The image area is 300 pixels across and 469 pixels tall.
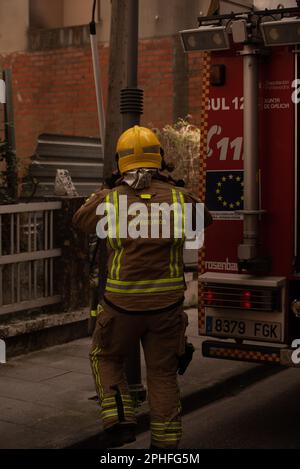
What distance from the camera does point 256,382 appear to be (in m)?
7.92

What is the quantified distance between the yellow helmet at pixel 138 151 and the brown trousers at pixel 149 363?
0.89m

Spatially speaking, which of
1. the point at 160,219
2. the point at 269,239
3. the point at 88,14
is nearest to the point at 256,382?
the point at 269,239

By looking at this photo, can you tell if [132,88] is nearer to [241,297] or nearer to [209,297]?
[209,297]

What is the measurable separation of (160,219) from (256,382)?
3163mm

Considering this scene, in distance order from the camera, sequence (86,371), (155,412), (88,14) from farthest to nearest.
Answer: (88,14) → (86,371) → (155,412)

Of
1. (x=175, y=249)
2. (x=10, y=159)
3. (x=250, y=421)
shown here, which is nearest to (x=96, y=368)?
(x=175, y=249)

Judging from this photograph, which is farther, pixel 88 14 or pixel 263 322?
pixel 88 14

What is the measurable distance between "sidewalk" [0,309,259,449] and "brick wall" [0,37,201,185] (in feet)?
22.0

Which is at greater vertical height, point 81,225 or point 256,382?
point 81,225

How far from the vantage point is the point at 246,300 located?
6.12 meters

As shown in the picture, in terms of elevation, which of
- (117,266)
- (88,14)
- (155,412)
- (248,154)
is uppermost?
(88,14)

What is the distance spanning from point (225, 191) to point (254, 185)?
1.13ft

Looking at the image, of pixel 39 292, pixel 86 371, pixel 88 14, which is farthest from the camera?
pixel 88 14

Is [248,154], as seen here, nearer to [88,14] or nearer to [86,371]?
[86,371]
